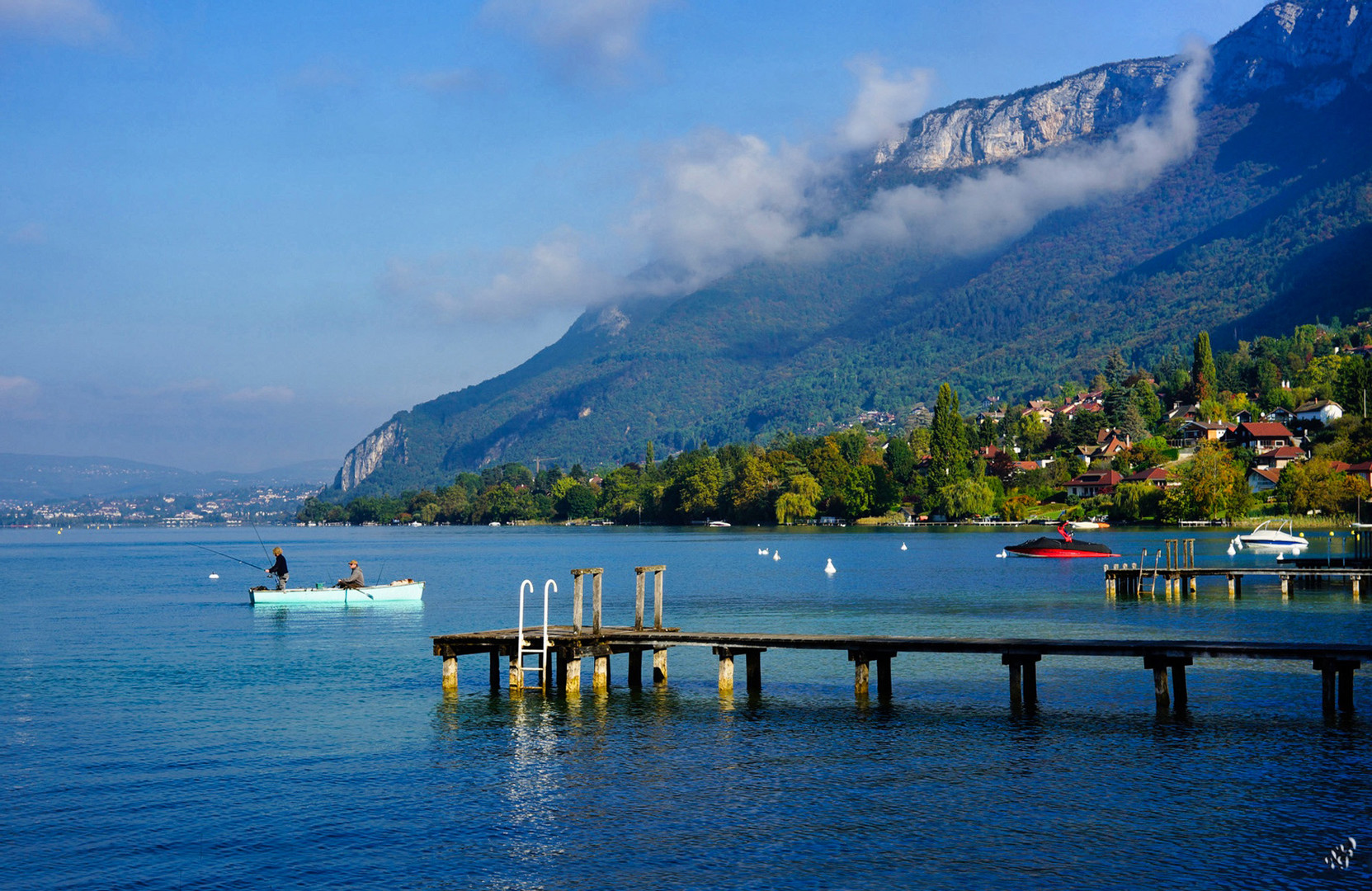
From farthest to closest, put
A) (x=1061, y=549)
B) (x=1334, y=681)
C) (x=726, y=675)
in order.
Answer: (x=1061, y=549), (x=726, y=675), (x=1334, y=681)

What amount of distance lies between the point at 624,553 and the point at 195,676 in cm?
9995

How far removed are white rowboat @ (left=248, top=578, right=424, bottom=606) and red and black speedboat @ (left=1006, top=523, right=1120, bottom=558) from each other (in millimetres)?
68095

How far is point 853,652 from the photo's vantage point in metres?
34.7

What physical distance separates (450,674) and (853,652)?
40.7 feet

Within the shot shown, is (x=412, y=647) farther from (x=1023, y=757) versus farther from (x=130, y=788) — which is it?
(x=1023, y=757)

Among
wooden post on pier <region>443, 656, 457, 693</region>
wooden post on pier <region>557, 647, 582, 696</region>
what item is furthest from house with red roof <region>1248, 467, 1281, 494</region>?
wooden post on pier <region>443, 656, 457, 693</region>

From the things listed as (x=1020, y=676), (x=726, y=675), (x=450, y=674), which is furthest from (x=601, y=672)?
(x=1020, y=676)

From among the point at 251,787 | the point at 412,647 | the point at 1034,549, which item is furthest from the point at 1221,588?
the point at 251,787

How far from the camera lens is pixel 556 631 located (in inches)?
1502

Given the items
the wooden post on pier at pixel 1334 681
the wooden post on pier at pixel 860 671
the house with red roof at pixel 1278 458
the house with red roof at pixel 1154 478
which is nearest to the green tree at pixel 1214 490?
the house with red roof at pixel 1154 478

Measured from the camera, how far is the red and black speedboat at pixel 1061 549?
378ft

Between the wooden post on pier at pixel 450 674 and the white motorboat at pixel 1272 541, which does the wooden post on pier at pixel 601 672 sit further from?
the white motorboat at pixel 1272 541

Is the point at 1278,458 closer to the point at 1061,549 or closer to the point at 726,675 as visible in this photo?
the point at 1061,549

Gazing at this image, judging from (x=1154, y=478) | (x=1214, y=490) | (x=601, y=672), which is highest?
(x=1154, y=478)
